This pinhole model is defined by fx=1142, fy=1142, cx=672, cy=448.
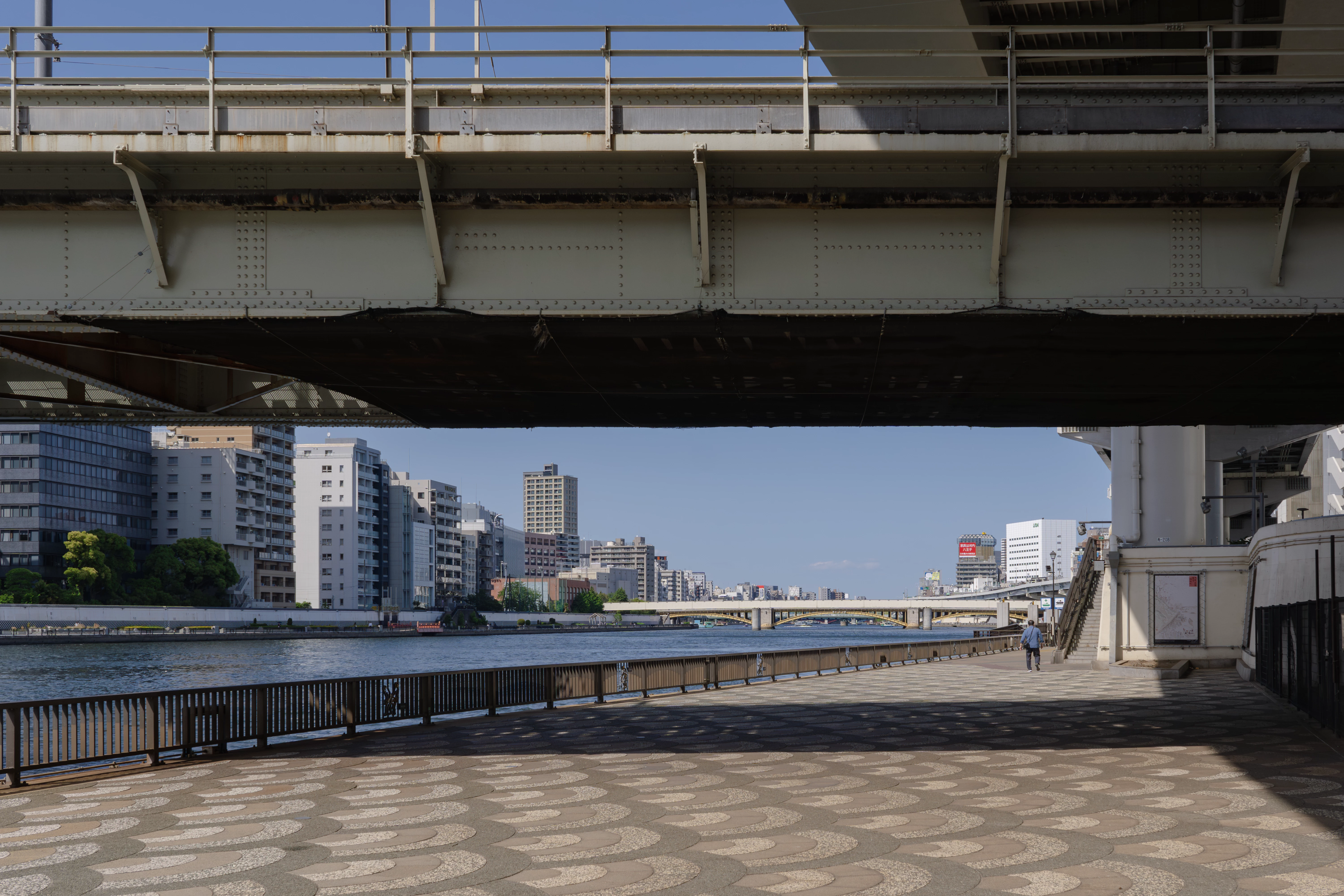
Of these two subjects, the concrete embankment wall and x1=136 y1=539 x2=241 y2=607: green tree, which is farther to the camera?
x1=136 y1=539 x2=241 y2=607: green tree

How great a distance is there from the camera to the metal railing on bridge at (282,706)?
15.1 meters

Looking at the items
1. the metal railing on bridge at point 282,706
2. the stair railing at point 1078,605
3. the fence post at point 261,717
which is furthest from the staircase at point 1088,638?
the fence post at point 261,717

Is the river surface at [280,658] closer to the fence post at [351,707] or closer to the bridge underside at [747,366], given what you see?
the fence post at [351,707]

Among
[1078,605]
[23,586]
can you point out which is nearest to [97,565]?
[23,586]

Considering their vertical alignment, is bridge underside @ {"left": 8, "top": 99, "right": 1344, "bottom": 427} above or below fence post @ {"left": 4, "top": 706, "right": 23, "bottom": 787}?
above

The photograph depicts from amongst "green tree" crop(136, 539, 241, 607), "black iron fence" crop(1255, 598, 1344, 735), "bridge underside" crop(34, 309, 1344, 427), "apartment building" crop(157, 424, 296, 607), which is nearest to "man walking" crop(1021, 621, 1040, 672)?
"black iron fence" crop(1255, 598, 1344, 735)

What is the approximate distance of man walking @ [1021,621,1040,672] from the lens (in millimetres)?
40281

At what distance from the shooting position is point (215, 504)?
15550 centimetres

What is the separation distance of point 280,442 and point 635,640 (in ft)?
223

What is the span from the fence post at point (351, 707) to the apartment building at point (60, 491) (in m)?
111

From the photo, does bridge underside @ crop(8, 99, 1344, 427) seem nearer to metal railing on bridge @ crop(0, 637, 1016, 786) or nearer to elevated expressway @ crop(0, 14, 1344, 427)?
elevated expressway @ crop(0, 14, 1344, 427)

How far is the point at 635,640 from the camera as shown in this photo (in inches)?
5787

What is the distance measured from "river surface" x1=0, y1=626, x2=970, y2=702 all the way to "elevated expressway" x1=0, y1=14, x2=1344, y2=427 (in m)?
14.7

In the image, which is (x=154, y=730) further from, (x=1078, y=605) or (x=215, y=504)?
(x=215, y=504)
